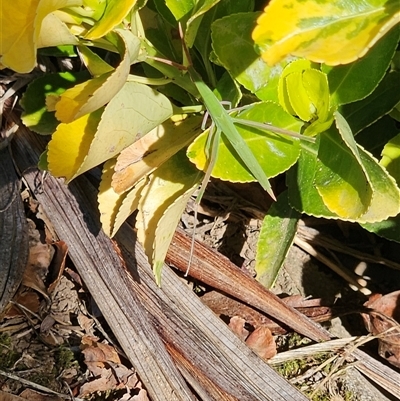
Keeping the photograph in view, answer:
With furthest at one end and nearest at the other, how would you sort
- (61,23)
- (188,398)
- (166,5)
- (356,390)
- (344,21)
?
(356,390), (188,398), (166,5), (61,23), (344,21)

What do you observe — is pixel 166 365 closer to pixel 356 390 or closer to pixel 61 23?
pixel 356 390

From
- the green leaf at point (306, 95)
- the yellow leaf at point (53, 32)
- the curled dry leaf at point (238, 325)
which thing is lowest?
the curled dry leaf at point (238, 325)

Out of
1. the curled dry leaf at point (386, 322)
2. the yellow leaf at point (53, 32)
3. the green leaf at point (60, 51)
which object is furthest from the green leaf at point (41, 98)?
the curled dry leaf at point (386, 322)

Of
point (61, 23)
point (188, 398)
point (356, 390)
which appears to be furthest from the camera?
point (356, 390)

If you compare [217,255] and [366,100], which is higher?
[366,100]

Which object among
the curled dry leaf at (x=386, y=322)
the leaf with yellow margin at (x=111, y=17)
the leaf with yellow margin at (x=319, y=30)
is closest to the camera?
the leaf with yellow margin at (x=319, y=30)

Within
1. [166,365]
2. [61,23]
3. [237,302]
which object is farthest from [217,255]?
[61,23]

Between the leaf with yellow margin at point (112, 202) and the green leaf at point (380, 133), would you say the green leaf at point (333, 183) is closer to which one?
the green leaf at point (380, 133)
